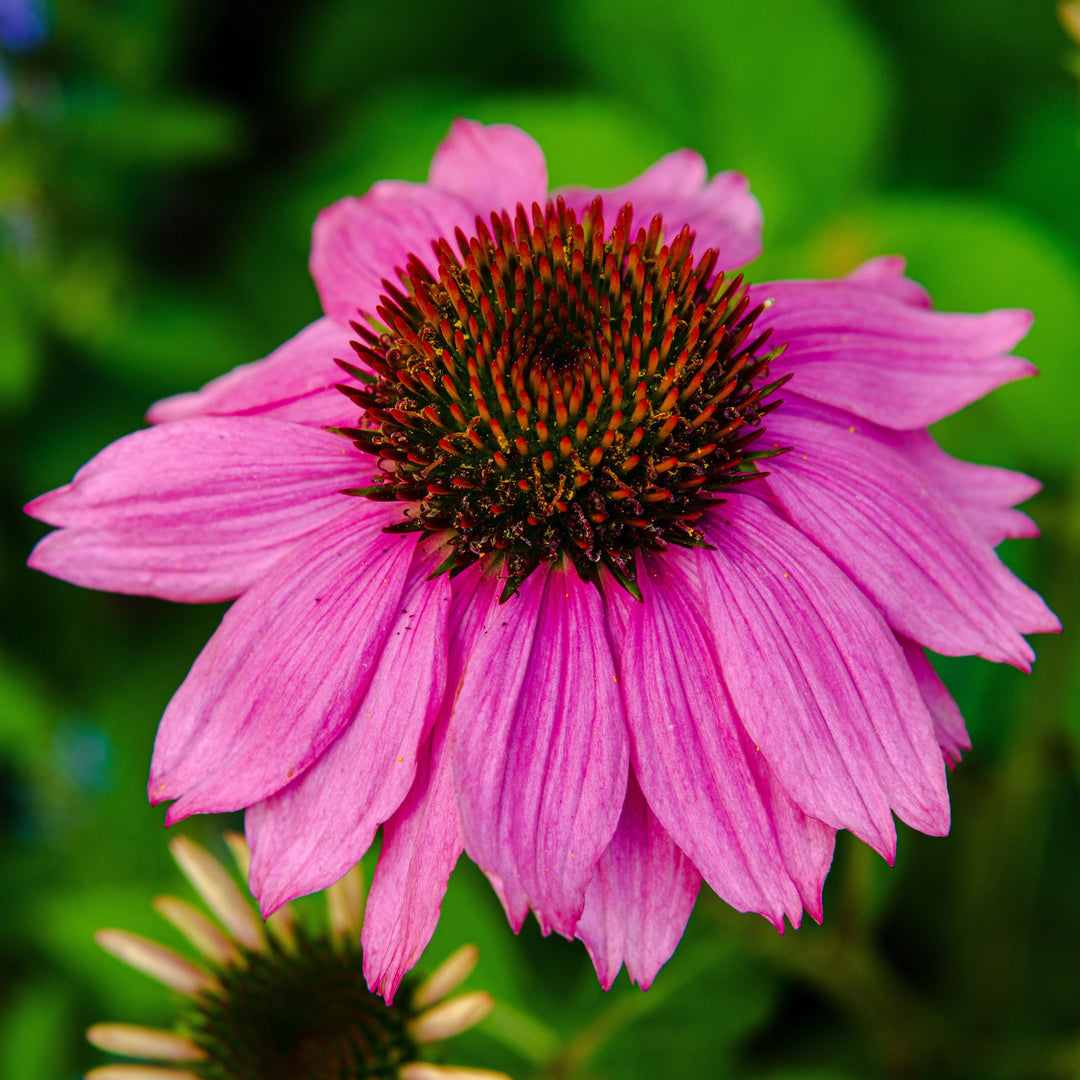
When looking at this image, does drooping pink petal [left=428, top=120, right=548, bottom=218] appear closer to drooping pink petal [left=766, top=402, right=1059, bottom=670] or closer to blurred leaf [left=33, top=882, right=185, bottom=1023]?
drooping pink petal [left=766, top=402, right=1059, bottom=670]

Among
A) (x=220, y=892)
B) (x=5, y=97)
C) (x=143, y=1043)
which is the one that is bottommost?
(x=143, y=1043)

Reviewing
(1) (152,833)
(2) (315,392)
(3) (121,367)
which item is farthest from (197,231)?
(2) (315,392)

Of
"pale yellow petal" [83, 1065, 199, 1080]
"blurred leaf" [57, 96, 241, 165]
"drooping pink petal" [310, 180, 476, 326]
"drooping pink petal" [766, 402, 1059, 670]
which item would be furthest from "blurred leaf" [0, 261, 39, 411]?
"drooping pink petal" [766, 402, 1059, 670]

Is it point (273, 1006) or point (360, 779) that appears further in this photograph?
point (273, 1006)

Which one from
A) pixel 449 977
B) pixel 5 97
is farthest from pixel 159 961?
pixel 5 97

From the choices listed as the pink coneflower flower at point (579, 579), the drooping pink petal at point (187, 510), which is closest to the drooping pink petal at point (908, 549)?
the pink coneflower flower at point (579, 579)

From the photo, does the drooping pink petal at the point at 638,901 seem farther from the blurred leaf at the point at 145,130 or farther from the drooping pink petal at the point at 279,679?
the blurred leaf at the point at 145,130

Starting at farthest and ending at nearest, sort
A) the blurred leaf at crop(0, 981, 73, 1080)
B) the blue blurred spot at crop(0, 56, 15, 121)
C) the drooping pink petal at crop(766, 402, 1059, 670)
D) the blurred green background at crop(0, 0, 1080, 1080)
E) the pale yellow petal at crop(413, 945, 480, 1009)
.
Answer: the blue blurred spot at crop(0, 56, 15, 121), the blurred leaf at crop(0, 981, 73, 1080), the blurred green background at crop(0, 0, 1080, 1080), the pale yellow petal at crop(413, 945, 480, 1009), the drooping pink petal at crop(766, 402, 1059, 670)

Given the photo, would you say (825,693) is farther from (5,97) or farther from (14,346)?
(5,97)
